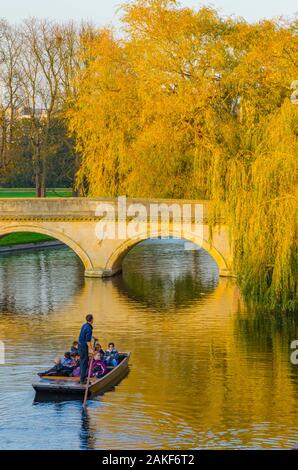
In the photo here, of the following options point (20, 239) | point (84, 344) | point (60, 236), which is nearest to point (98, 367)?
point (84, 344)

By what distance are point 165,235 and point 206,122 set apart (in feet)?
18.6

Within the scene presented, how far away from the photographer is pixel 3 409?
26.2m

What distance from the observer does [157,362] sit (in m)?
31.5

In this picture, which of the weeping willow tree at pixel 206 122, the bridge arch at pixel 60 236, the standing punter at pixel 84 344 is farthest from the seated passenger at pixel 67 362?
the bridge arch at pixel 60 236

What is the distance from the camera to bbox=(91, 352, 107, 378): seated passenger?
93.8ft

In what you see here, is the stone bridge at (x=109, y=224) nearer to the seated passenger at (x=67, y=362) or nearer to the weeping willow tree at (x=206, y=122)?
the weeping willow tree at (x=206, y=122)

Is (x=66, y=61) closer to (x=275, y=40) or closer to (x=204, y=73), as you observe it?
(x=204, y=73)

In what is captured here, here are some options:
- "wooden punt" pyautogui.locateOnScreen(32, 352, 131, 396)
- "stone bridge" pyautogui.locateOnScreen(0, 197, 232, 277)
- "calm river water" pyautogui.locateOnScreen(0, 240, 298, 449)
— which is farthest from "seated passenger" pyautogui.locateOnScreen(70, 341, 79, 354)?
"stone bridge" pyautogui.locateOnScreen(0, 197, 232, 277)

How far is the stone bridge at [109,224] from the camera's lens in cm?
4731

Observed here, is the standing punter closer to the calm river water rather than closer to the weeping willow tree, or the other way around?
the calm river water

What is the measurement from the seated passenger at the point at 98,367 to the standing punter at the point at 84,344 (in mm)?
620

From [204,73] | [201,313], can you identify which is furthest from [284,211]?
[204,73]

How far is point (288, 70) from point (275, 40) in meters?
4.50

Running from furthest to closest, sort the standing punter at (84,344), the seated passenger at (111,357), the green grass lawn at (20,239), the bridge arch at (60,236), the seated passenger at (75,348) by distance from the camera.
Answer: the green grass lawn at (20,239) < the bridge arch at (60,236) < the seated passenger at (111,357) < the seated passenger at (75,348) < the standing punter at (84,344)
